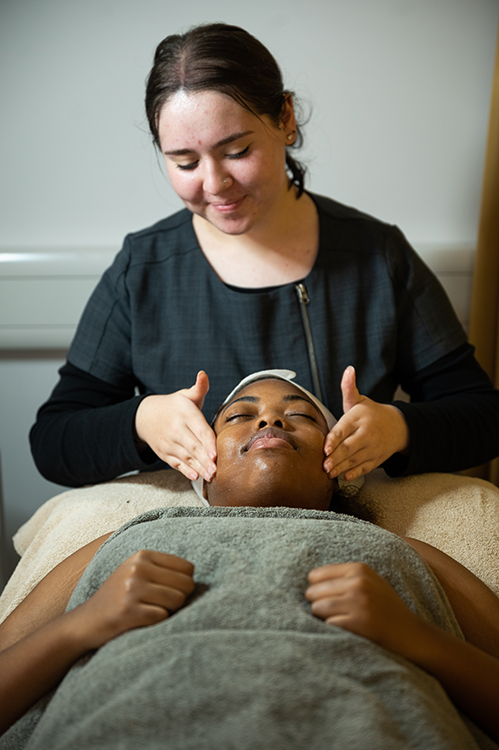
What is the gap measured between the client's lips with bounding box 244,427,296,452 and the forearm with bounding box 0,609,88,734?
0.42 metres

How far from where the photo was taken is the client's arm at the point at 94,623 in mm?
782

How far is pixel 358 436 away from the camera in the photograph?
1161mm

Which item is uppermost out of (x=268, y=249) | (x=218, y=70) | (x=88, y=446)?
(x=218, y=70)

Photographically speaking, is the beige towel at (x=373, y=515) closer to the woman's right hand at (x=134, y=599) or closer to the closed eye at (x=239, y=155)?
the woman's right hand at (x=134, y=599)

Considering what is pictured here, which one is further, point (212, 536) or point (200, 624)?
point (212, 536)

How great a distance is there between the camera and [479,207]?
1.92m

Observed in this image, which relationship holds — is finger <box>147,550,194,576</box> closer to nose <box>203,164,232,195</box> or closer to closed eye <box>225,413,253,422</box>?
closed eye <box>225,413,253,422</box>

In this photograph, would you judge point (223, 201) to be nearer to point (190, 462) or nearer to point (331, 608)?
point (190, 462)

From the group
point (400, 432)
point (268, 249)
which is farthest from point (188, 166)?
point (400, 432)

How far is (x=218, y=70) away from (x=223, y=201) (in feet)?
0.82

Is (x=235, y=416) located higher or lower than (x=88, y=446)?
higher

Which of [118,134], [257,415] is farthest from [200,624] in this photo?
[118,134]

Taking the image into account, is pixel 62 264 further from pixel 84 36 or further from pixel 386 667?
pixel 386 667

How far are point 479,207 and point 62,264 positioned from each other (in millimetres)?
1345
